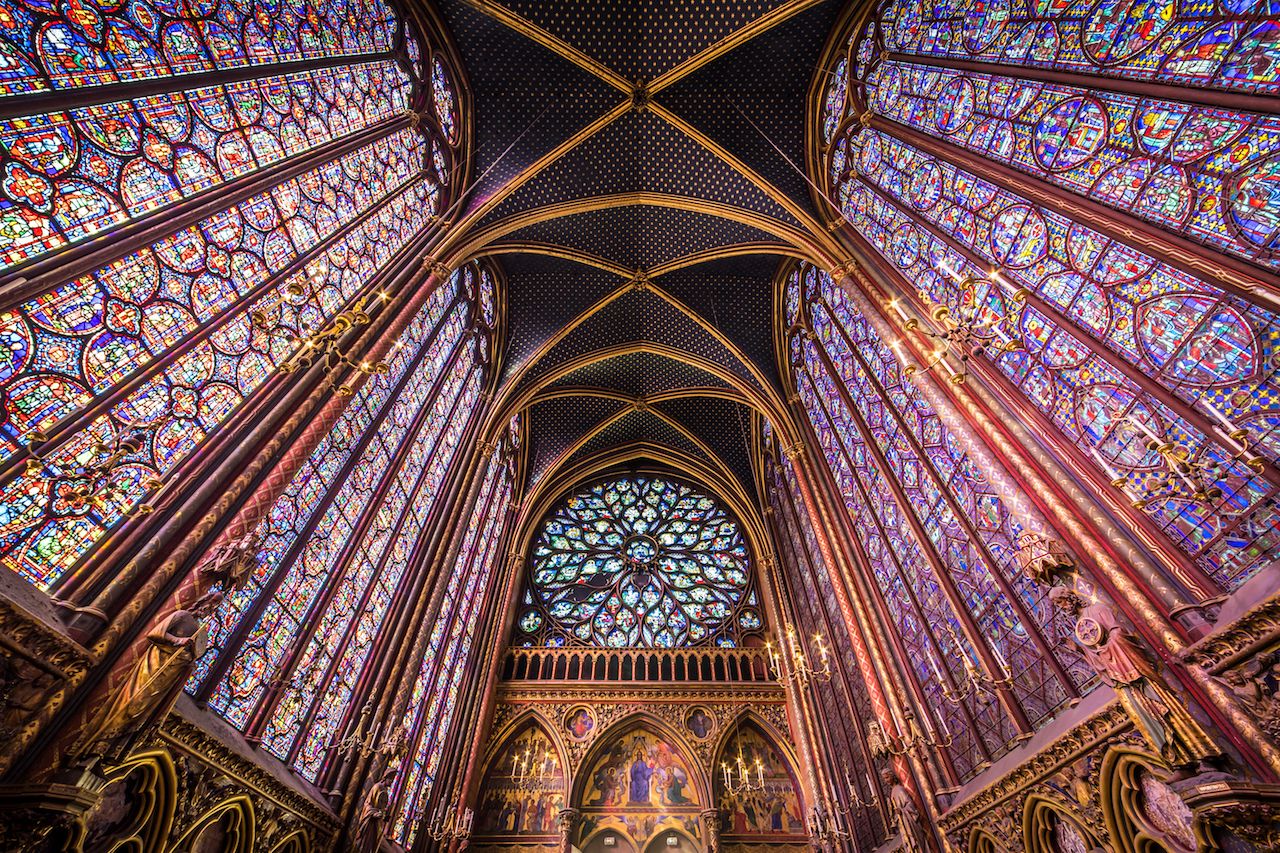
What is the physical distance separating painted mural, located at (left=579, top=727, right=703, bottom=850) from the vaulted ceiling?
1050 centimetres

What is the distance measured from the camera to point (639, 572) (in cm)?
1981

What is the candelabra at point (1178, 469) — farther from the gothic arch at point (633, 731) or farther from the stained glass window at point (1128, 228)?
the gothic arch at point (633, 731)

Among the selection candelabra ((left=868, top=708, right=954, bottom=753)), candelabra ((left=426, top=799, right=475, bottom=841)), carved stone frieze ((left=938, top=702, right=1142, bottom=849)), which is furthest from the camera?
candelabra ((left=426, top=799, right=475, bottom=841))

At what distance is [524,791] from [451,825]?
261 cm

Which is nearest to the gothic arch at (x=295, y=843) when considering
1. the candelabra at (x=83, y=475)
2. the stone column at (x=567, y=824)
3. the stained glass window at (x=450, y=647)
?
the stained glass window at (x=450, y=647)

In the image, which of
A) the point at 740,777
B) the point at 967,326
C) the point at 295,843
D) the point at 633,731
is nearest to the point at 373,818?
the point at 295,843

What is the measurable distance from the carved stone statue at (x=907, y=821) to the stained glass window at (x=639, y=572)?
29.1 ft

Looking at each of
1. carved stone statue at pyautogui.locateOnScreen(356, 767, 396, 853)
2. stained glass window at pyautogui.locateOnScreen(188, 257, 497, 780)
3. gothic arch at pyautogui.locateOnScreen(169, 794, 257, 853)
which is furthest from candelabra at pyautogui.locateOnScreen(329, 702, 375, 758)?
gothic arch at pyautogui.locateOnScreen(169, 794, 257, 853)

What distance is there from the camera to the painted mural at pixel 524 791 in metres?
13.8

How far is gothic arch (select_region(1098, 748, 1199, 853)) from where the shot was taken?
5090 mm

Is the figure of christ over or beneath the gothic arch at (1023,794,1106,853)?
over

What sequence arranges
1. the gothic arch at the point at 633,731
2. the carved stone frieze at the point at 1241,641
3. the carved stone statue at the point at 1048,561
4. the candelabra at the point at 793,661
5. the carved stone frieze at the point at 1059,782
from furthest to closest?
the gothic arch at the point at 633,731 < the candelabra at the point at 793,661 < the carved stone frieze at the point at 1059,782 < the carved stone statue at the point at 1048,561 < the carved stone frieze at the point at 1241,641

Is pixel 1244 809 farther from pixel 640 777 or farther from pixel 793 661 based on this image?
pixel 640 777

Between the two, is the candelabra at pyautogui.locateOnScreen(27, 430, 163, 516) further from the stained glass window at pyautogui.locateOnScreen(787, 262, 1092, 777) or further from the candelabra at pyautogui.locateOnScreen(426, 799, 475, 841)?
the candelabra at pyautogui.locateOnScreen(426, 799, 475, 841)
